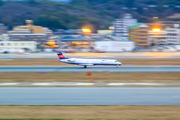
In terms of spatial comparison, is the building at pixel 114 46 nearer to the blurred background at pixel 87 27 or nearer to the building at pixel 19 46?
the blurred background at pixel 87 27

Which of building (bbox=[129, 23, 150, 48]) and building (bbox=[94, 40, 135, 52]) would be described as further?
building (bbox=[129, 23, 150, 48])

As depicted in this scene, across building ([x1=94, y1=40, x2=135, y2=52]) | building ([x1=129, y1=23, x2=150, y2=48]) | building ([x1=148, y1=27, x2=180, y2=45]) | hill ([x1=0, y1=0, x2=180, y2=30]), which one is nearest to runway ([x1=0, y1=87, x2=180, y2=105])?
building ([x1=94, y1=40, x2=135, y2=52])

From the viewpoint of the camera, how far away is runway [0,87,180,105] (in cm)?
1259

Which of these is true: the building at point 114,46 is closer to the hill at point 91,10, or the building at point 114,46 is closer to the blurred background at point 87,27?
the blurred background at point 87,27

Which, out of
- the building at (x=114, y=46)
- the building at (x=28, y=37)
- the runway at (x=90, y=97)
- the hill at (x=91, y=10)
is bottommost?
the runway at (x=90, y=97)

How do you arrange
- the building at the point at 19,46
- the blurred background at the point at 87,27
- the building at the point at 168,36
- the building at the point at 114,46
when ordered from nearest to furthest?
the building at the point at 19,46 < the building at the point at 114,46 < the blurred background at the point at 87,27 < the building at the point at 168,36

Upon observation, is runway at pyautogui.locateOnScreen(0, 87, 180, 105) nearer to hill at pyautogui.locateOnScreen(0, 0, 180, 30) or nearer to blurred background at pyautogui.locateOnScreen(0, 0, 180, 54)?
blurred background at pyautogui.locateOnScreen(0, 0, 180, 54)

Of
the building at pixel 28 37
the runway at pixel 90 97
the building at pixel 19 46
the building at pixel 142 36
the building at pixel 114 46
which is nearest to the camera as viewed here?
the runway at pixel 90 97

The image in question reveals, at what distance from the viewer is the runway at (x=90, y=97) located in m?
12.6

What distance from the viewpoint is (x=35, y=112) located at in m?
10.9

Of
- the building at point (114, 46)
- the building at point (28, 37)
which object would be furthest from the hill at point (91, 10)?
the building at point (114, 46)

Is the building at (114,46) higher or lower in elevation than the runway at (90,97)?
higher

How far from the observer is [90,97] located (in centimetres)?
1377

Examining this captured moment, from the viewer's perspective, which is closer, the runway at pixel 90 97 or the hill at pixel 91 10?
the runway at pixel 90 97
